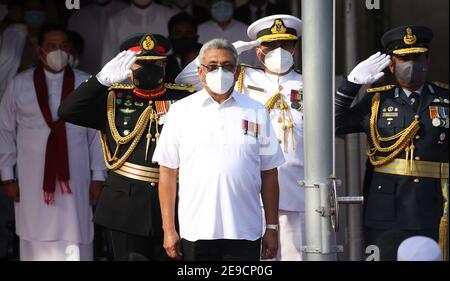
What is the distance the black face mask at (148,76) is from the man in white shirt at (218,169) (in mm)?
Answer: 509

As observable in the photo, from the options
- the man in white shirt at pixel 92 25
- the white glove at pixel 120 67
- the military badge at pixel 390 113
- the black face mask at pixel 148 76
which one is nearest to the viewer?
the white glove at pixel 120 67

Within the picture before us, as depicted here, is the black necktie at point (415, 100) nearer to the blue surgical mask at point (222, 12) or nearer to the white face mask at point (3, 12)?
the blue surgical mask at point (222, 12)

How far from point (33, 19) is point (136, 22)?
0.74 m

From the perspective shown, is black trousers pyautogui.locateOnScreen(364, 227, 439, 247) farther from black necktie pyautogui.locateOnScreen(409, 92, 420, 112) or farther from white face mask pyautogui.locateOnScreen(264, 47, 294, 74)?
white face mask pyautogui.locateOnScreen(264, 47, 294, 74)

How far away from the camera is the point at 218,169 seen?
22.5ft

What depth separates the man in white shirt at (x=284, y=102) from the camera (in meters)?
8.03

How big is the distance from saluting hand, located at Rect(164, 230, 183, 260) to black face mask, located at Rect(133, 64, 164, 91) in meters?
1.03

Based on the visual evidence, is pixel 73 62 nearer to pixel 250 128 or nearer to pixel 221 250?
pixel 250 128

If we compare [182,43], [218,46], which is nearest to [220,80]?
[218,46]

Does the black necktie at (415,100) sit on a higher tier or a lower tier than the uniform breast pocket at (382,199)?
higher

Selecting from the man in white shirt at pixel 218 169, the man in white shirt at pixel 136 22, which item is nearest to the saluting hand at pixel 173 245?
the man in white shirt at pixel 218 169

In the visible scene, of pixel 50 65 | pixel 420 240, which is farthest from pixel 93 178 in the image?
pixel 420 240

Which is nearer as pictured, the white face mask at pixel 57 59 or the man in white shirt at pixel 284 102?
the man in white shirt at pixel 284 102
